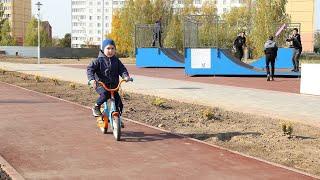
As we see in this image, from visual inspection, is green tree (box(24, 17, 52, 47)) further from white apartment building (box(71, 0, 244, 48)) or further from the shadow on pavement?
the shadow on pavement

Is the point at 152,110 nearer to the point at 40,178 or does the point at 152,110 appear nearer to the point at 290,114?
the point at 290,114

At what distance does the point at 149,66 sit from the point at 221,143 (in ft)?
85.5

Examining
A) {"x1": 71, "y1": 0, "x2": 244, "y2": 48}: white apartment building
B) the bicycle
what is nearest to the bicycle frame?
the bicycle

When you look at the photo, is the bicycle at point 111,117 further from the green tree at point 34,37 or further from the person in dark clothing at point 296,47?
the green tree at point 34,37

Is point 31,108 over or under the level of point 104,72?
under

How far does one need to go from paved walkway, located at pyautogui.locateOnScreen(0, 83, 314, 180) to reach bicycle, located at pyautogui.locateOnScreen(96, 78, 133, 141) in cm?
14

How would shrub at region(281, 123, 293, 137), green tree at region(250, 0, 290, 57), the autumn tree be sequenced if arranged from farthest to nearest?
the autumn tree, green tree at region(250, 0, 290, 57), shrub at region(281, 123, 293, 137)

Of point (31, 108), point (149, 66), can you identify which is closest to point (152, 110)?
point (31, 108)

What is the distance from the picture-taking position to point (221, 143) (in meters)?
8.21

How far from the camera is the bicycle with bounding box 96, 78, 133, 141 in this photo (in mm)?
8289

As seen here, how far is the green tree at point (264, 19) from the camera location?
4066 cm

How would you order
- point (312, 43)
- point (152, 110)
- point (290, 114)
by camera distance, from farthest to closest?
point (312, 43) < point (152, 110) < point (290, 114)

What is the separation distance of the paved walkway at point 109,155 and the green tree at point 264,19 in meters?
31.9

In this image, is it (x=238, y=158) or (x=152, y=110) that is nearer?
(x=238, y=158)
